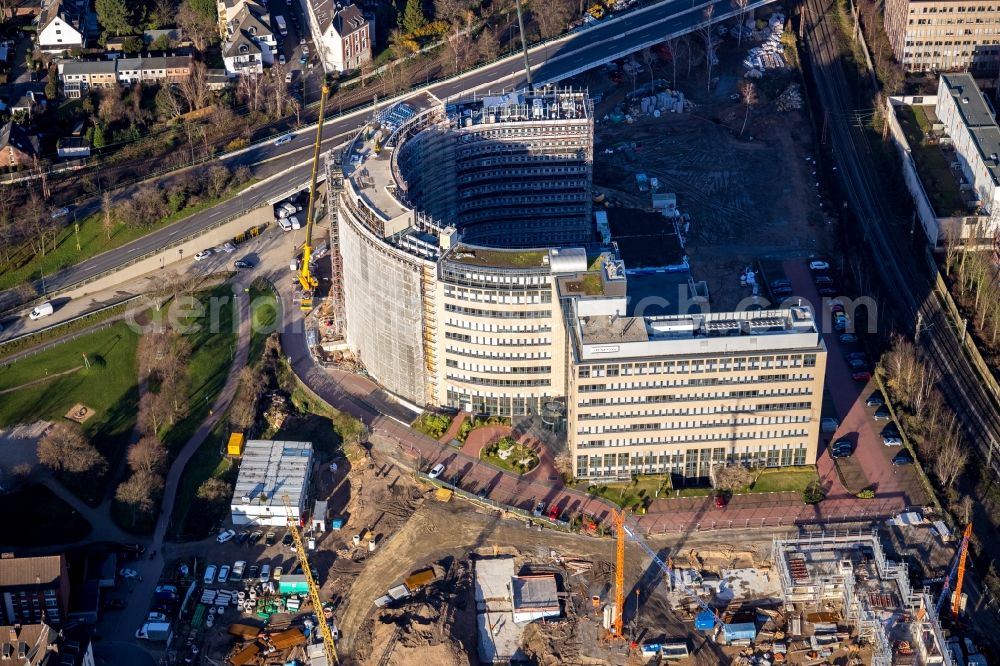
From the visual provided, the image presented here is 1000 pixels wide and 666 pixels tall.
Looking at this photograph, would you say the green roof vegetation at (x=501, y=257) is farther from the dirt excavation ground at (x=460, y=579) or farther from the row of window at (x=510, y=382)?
the dirt excavation ground at (x=460, y=579)

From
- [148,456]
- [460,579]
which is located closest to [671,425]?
[460,579]

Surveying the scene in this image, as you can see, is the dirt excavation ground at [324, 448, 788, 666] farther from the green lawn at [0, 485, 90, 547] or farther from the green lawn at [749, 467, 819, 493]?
the green lawn at [0, 485, 90, 547]

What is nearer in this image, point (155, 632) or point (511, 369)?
point (155, 632)

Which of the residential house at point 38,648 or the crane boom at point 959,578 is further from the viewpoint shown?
the crane boom at point 959,578

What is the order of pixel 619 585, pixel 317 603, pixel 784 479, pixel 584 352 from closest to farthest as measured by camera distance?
1. pixel 619 585
2. pixel 317 603
3. pixel 584 352
4. pixel 784 479

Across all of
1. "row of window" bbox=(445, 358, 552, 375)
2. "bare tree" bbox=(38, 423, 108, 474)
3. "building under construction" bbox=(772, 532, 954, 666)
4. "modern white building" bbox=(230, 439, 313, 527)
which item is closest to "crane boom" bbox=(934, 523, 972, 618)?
"building under construction" bbox=(772, 532, 954, 666)

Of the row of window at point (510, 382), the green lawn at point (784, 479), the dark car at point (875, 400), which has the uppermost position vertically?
the row of window at point (510, 382)

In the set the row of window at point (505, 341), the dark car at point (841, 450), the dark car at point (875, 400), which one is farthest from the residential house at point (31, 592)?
the dark car at point (875, 400)

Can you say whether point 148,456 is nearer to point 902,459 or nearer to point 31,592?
point 31,592

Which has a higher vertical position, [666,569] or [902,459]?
[902,459]
